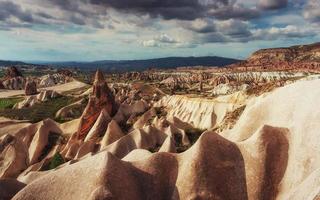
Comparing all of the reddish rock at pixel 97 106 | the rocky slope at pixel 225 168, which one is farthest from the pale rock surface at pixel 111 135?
the rocky slope at pixel 225 168

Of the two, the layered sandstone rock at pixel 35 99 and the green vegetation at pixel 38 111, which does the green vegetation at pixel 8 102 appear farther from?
the green vegetation at pixel 38 111

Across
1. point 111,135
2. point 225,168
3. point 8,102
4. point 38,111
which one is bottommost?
point 8,102

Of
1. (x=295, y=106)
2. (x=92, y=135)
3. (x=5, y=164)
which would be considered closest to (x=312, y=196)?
(x=295, y=106)

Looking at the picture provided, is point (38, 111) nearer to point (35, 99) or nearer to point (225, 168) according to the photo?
point (35, 99)

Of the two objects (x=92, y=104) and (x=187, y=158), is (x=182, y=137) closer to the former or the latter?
(x=92, y=104)

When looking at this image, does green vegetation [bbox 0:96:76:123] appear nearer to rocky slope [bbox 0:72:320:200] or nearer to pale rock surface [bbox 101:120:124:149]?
pale rock surface [bbox 101:120:124:149]

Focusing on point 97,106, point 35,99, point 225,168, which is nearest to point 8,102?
point 35,99

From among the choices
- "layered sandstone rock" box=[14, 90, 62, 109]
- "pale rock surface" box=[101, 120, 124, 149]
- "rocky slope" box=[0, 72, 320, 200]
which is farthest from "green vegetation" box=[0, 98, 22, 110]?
"rocky slope" box=[0, 72, 320, 200]

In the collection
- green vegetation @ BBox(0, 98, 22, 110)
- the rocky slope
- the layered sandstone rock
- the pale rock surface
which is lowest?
green vegetation @ BBox(0, 98, 22, 110)
